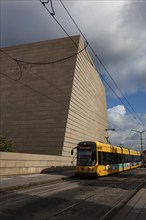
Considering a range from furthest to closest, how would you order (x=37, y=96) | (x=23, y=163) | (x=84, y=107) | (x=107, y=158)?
(x=84, y=107), (x=37, y=96), (x=107, y=158), (x=23, y=163)

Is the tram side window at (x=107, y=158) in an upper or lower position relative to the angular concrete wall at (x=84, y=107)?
lower

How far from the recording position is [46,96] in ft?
152

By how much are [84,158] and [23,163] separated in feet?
16.6

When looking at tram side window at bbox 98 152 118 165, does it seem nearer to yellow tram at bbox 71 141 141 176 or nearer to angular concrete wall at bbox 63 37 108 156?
yellow tram at bbox 71 141 141 176

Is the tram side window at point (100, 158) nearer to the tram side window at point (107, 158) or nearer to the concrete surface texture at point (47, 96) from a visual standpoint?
the tram side window at point (107, 158)

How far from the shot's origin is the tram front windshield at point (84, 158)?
2609 cm

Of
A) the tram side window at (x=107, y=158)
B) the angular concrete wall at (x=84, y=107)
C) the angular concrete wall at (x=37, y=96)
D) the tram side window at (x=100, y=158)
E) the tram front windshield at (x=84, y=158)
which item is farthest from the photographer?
the angular concrete wall at (x=84, y=107)

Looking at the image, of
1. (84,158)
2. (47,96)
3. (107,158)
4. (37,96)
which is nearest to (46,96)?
(47,96)

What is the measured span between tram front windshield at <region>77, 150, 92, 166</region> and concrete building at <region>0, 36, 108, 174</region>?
1345 cm

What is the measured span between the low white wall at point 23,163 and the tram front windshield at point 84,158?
165 inches

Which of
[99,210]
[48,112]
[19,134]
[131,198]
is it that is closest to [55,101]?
[48,112]

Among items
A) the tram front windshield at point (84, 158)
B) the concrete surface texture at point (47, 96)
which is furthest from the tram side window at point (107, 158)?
the concrete surface texture at point (47, 96)

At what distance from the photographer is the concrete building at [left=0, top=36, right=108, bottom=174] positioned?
42812mm

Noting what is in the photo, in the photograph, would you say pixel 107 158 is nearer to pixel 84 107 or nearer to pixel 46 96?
pixel 46 96
